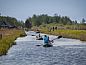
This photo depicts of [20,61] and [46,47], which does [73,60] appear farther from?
[46,47]

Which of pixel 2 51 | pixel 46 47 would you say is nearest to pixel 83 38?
pixel 46 47

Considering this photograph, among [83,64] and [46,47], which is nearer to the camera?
[83,64]

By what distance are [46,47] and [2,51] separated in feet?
46.6

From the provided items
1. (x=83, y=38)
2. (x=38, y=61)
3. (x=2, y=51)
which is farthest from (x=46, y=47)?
(x=83, y=38)

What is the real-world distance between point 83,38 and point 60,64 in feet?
132

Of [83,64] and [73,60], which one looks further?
[73,60]

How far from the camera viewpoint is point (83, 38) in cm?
7006

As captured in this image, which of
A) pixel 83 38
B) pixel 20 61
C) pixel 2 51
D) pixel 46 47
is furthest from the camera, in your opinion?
pixel 83 38

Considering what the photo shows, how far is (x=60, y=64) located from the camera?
1208 inches

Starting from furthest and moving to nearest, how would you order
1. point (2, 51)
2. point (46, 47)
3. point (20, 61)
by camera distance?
point (46, 47)
point (2, 51)
point (20, 61)

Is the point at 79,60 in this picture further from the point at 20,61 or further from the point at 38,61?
the point at 20,61

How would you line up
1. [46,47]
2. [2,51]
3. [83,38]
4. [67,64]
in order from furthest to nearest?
[83,38]
[46,47]
[2,51]
[67,64]

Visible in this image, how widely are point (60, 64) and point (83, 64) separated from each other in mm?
2470

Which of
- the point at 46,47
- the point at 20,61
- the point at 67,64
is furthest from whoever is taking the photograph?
the point at 46,47
